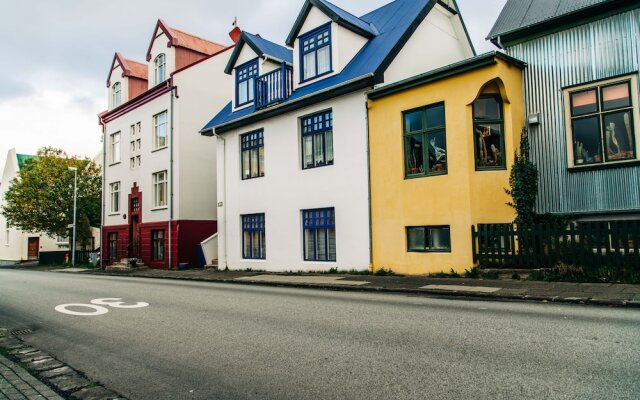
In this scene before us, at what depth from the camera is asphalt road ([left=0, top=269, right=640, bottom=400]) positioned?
15.1 ft

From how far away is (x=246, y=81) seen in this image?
22.2 m

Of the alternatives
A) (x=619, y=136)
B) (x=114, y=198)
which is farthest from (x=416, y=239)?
(x=114, y=198)

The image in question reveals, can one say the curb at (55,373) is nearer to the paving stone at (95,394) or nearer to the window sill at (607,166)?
the paving stone at (95,394)

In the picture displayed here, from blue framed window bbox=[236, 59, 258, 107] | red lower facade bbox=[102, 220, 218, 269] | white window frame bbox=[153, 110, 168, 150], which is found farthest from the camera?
white window frame bbox=[153, 110, 168, 150]

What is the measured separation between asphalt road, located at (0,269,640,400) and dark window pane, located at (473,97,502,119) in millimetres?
6724

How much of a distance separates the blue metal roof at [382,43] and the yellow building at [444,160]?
53.1 inches

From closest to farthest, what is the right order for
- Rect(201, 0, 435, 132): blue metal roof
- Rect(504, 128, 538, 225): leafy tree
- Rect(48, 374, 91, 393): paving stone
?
1. Rect(48, 374, 91, 393): paving stone
2. Rect(504, 128, 538, 225): leafy tree
3. Rect(201, 0, 435, 132): blue metal roof

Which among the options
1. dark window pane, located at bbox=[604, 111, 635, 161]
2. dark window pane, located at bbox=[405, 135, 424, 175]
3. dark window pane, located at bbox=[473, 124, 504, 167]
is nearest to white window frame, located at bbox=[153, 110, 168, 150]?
dark window pane, located at bbox=[405, 135, 424, 175]

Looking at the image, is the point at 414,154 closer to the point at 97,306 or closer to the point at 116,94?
the point at 97,306

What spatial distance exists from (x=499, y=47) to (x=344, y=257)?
28.5 feet

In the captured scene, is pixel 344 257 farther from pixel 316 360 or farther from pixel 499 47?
pixel 316 360

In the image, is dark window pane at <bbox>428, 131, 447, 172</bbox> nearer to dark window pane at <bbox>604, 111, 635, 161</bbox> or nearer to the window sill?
the window sill

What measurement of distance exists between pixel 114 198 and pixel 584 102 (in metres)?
28.4

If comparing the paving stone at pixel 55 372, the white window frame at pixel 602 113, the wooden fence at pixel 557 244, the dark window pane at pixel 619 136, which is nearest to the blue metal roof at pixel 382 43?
the white window frame at pixel 602 113
